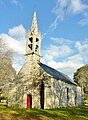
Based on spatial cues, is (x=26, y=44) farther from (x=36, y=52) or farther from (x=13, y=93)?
(x=13, y=93)

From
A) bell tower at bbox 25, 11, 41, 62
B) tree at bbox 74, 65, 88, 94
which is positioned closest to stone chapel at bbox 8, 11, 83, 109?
bell tower at bbox 25, 11, 41, 62

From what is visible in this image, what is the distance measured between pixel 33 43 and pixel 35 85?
294 inches

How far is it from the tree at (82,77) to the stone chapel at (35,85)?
3861 centimetres

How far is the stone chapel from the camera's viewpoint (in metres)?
31.6

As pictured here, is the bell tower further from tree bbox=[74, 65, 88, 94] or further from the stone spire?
tree bbox=[74, 65, 88, 94]

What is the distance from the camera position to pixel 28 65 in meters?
34.6

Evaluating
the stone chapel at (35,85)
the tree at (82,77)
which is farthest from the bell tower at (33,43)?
the tree at (82,77)

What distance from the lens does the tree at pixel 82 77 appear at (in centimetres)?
7550

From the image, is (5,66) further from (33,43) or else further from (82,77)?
(82,77)

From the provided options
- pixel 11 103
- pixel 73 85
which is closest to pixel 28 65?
pixel 11 103

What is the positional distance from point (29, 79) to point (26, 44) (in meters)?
6.49

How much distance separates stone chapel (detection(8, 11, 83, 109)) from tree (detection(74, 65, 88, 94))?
3861 cm

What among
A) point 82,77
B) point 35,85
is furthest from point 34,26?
point 82,77

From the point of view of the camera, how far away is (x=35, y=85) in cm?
3312
